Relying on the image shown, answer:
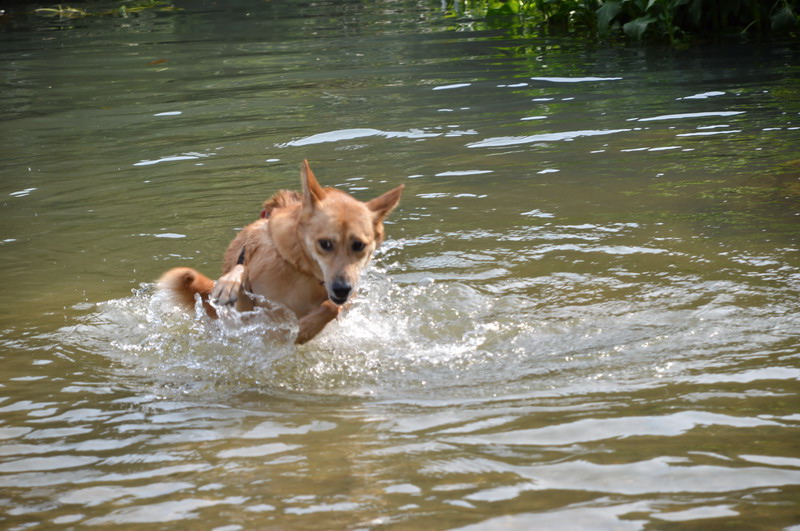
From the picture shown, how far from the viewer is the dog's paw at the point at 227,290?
539 cm

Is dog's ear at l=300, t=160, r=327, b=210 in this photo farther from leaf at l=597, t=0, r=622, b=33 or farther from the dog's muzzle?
leaf at l=597, t=0, r=622, b=33

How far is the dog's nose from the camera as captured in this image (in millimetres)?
5094

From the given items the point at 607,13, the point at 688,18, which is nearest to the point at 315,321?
the point at 607,13

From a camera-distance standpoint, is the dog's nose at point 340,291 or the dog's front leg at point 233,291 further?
the dog's front leg at point 233,291

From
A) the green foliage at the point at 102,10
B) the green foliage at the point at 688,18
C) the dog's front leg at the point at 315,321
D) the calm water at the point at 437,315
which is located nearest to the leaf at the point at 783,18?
the green foliage at the point at 688,18

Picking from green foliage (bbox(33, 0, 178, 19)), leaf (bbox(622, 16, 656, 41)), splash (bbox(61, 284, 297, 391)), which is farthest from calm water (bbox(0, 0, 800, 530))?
green foliage (bbox(33, 0, 178, 19))

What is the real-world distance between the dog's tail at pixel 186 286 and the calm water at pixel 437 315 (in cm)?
19

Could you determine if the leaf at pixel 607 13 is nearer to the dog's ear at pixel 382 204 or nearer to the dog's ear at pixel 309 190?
the dog's ear at pixel 382 204

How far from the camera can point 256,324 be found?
5605 millimetres

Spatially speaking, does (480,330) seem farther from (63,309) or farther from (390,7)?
(390,7)

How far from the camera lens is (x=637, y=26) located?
14.3 metres

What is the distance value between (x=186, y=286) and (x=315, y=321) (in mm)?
903

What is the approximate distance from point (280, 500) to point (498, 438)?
98 cm

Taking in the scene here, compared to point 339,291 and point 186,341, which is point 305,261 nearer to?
point 339,291
